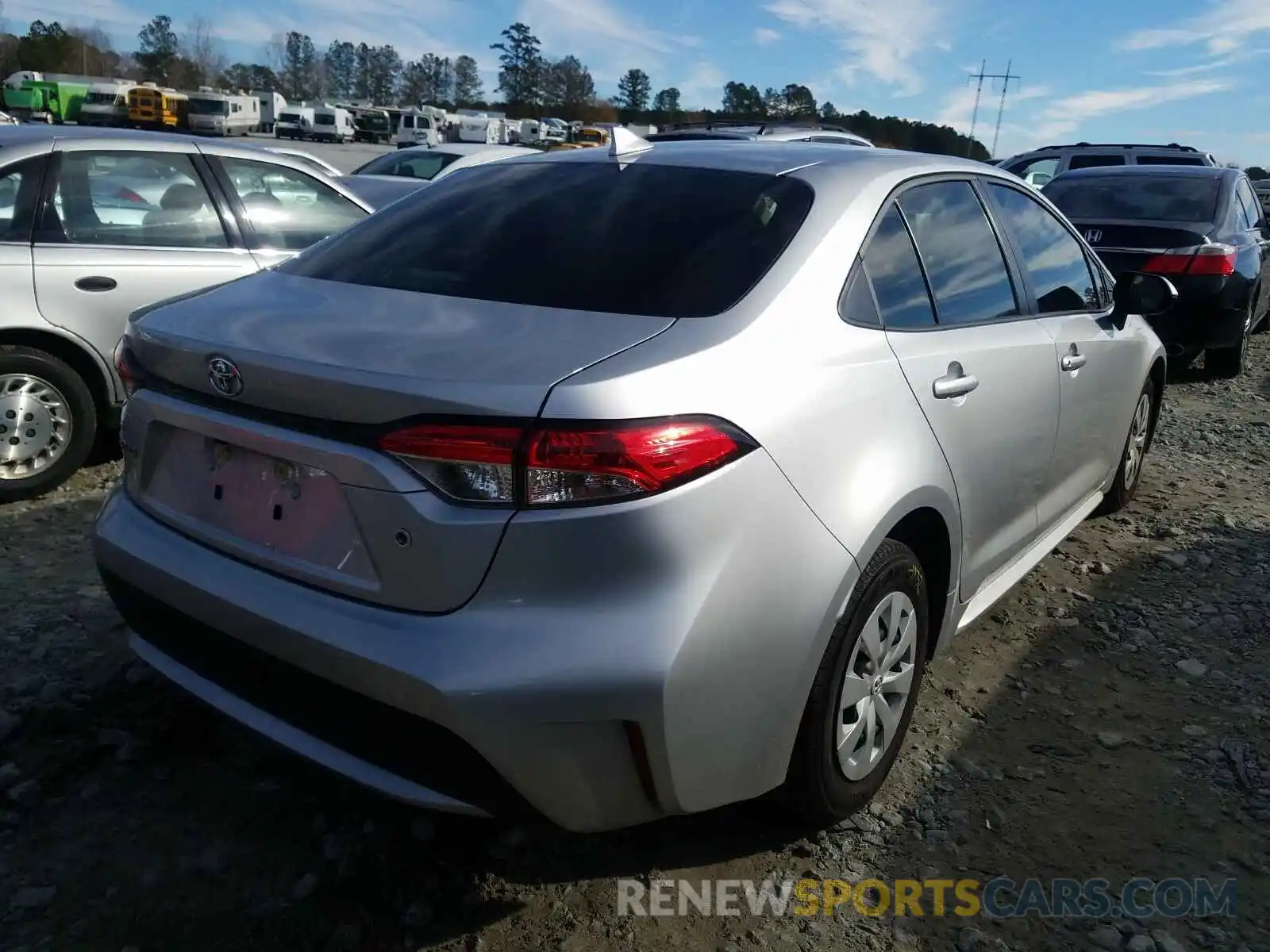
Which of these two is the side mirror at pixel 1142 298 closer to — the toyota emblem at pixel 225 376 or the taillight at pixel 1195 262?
the toyota emblem at pixel 225 376

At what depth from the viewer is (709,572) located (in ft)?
6.26

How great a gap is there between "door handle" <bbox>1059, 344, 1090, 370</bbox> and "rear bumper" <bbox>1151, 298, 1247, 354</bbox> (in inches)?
188

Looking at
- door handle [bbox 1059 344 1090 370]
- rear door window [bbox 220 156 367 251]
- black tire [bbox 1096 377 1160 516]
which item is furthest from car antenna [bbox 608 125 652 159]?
black tire [bbox 1096 377 1160 516]

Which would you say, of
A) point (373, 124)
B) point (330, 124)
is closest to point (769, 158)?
point (330, 124)

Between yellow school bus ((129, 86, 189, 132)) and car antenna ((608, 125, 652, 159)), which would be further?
yellow school bus ((129, 86, 189, 132))

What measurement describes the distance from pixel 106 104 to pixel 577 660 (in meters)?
62.4

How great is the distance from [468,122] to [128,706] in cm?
6333

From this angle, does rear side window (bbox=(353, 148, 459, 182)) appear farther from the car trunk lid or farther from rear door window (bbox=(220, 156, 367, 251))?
the car trunk lid

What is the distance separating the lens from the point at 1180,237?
7691 mm

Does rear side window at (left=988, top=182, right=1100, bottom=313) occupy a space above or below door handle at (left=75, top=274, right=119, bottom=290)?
above

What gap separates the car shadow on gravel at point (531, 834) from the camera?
2.24 m

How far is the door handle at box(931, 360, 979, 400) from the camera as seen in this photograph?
2.62m

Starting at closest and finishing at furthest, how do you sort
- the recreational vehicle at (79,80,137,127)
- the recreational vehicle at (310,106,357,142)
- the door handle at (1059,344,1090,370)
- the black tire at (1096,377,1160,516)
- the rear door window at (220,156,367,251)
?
the door handle at (1059,344,1090,370), the black tire at (1096,377,1160,516), the rear door window at (220,156,367,251), the recreational vehicle at (79,80,137,127), the recreational vehicle at (310,106,357,142)

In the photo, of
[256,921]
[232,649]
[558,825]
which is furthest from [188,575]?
[558,825]
